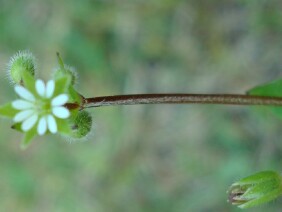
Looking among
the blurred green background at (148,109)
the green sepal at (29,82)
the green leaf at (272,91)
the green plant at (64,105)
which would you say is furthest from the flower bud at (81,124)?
the blurred green background at (148,109)

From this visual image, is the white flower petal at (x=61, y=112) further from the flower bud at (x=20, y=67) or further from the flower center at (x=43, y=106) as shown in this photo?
the flower bud at (x=20, y=67)

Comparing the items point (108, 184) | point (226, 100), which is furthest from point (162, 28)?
point (226, 100)

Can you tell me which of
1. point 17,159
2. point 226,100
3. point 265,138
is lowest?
point 226,100

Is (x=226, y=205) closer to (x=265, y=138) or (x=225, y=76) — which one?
(x=265, y=138)

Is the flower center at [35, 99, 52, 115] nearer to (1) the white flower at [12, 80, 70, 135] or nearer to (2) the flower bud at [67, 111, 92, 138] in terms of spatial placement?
(1) the white flower at [12, 80, 70, 135]

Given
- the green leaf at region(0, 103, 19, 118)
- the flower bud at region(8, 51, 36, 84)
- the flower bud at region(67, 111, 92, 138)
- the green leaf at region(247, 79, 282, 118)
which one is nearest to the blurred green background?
the green leaf at region(247, 79, 282, 118)

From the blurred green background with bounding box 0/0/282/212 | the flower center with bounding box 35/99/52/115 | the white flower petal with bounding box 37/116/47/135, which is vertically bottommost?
the white flower petal with bounding box 37/116/47/135
